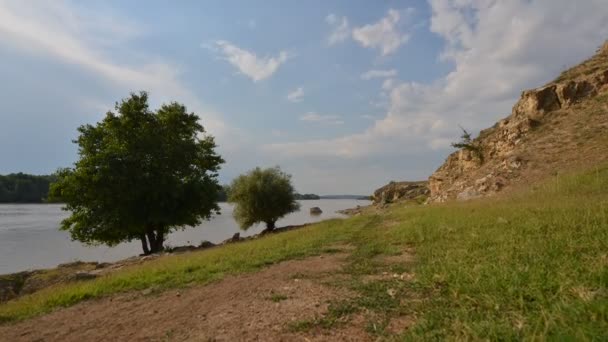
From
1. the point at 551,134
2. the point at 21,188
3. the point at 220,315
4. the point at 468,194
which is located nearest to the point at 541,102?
the point at 551,134

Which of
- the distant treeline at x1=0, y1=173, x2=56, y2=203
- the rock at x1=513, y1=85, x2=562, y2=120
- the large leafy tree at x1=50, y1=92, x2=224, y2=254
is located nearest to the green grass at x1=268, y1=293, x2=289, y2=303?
the large leafy tree at x1=50, y1=92, x2=224, y2=254

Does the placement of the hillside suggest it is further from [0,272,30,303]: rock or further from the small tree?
the small tree

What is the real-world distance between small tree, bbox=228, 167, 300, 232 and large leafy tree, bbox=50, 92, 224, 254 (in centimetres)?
751

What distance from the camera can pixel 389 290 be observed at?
5.79 metres

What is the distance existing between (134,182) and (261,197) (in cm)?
1317

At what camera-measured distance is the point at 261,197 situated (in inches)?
1336

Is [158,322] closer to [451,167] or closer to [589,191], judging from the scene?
[589,191]

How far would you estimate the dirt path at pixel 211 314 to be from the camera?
4699 millimetres

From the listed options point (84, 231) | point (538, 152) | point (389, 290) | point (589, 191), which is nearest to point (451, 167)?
point (538, 152)

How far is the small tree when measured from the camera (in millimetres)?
33938

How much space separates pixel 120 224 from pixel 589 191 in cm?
2416

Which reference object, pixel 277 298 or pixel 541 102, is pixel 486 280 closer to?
pixel 277 298

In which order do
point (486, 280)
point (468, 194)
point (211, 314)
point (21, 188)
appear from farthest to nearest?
point (21, 188) → point (468, 194) → point (211, 314) → point (486, 280)

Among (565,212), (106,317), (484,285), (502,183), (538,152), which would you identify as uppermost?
(538,152)
